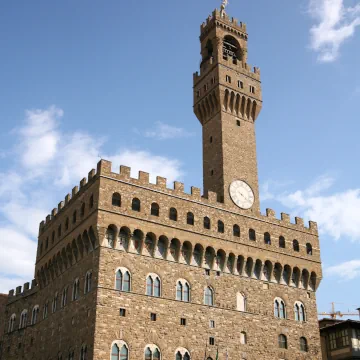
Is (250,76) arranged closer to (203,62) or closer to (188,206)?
(203,62)

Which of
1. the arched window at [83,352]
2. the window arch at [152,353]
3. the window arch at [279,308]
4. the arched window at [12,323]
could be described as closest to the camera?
the arched window at [83,352]

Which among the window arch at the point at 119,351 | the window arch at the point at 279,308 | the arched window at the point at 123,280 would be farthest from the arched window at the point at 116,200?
the window arch at the point at 279,308

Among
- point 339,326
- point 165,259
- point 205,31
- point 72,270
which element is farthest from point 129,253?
point 205,31

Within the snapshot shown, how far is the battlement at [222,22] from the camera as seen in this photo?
54.1 meters

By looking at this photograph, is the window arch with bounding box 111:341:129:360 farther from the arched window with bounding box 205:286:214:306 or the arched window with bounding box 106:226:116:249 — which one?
the arched window with bounding box 205:286:214:306

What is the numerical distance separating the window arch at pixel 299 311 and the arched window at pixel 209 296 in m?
8.53

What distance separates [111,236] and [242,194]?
1332cm

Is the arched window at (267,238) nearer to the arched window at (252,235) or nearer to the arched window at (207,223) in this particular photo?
the arched window at (252,235)

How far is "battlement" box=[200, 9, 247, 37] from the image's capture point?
54.1m

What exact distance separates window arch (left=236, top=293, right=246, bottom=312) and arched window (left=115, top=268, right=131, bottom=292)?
942cm

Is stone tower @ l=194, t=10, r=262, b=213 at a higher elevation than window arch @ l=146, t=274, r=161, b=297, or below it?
higher

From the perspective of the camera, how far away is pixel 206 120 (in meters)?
51.1

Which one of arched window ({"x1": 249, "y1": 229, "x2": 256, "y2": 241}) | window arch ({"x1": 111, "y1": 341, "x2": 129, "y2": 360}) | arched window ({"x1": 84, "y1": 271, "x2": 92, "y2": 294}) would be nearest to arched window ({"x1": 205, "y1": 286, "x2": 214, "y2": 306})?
arched window ({"x1": 249, "y1": 229, "x2": 256, "y2": 241})

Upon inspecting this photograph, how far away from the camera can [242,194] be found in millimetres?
46594
